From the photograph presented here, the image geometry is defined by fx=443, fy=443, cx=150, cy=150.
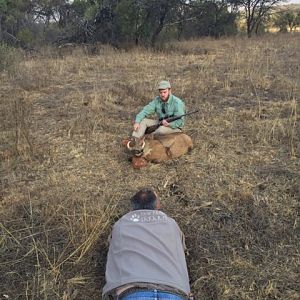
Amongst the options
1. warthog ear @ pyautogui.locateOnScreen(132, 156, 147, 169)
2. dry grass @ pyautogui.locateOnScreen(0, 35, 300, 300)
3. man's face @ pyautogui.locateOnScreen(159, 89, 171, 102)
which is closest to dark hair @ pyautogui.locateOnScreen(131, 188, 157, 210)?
dry grass @ pyautogui.locateOnScreen(0, 35, 300, 300)

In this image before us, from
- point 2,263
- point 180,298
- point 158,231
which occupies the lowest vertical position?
point 2,263

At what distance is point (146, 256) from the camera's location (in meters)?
2.55

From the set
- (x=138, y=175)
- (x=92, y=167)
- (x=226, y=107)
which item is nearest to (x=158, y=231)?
(x=138, y=175)

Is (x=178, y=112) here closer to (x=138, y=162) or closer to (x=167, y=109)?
(x=167, y=109)

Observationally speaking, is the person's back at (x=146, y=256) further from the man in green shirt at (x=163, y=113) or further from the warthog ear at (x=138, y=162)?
the man in green shirt at (x=163, y=113)

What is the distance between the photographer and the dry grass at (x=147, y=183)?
3182mm

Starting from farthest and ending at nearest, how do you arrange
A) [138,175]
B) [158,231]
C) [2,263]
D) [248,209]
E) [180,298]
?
1. [138,175]
2. [248,209]
3. [2,263]
4. [158,231]
5. [180,298]

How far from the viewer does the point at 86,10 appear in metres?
15.4

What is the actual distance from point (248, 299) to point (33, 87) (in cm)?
662

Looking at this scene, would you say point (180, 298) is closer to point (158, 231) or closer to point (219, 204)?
point (158, 231)

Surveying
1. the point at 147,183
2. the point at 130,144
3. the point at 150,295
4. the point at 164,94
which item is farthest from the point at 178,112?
the point at 150,295

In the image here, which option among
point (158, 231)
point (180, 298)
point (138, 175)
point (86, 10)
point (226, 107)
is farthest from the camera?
point (86, 10)

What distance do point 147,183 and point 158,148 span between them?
604 millimetres

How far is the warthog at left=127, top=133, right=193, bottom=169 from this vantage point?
16.0 ft
